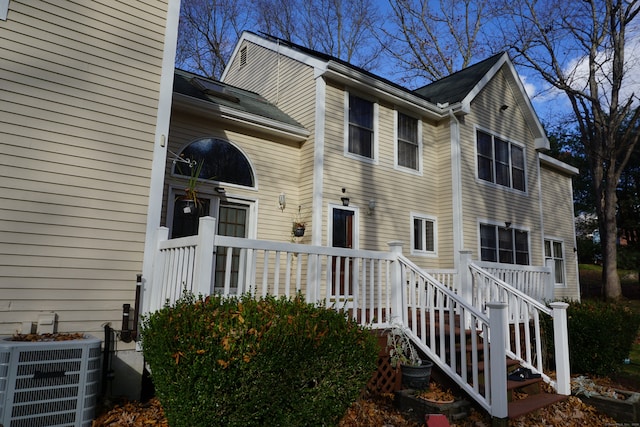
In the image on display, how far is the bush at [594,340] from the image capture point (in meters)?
6.19

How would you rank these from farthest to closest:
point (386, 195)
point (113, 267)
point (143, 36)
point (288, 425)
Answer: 1. point (386, 195)
2. point (143, 36)
3. point (113, 267)
4. point (288, 425)

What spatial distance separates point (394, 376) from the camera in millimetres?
4898

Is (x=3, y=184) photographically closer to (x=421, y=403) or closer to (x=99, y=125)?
(x=99, y=125)

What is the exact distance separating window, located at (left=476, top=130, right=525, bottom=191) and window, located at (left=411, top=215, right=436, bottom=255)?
6.92 feet

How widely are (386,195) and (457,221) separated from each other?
6.55 feet

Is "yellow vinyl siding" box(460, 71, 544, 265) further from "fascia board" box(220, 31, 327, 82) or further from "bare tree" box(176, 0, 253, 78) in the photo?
"bare tree" box(176, 0, 253, 78)

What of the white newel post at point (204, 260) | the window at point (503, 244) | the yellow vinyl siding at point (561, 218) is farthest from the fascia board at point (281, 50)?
the yellow vinyl siding at point (561, 218)

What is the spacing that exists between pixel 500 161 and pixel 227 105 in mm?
7903

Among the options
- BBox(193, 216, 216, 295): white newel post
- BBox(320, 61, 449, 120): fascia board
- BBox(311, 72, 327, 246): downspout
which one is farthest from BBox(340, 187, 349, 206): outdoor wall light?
BBox(193, 216, 216, 295): white newel post

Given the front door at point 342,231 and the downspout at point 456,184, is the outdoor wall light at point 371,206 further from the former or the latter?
the downspout at point 456,184

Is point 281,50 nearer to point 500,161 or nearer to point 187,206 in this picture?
point 187,206

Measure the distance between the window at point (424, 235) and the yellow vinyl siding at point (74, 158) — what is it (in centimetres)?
657

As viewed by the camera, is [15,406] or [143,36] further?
[143,36]

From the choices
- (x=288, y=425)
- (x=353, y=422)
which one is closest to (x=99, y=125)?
(x=288, y=425)
